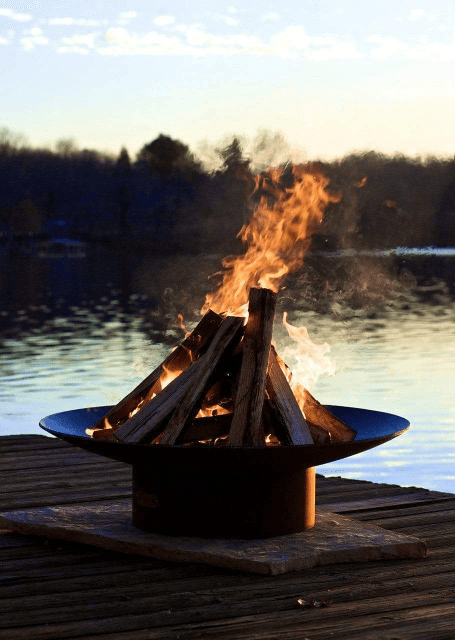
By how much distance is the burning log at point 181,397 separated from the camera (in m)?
4.98

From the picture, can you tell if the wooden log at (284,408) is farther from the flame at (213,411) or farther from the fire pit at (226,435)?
the flame at (213,411)

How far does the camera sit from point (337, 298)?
56.0 meters

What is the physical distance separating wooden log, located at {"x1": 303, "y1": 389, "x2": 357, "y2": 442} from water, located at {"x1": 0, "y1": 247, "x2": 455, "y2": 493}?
6.77 ft

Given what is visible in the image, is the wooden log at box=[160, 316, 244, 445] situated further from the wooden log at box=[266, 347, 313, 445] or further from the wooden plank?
the wooden plank

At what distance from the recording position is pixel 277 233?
586cm

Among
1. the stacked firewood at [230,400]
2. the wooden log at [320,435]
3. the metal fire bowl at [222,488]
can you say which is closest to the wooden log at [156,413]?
the stacked firewood at [230,400]

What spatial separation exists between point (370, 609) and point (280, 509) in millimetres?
896

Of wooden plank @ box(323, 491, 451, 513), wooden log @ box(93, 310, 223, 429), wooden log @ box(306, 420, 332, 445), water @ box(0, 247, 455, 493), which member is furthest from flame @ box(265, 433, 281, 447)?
water @ box(0, 247, 455, 493)

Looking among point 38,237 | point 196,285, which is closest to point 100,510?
point 196,285

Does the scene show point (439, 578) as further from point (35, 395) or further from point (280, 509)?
point (35, 395)

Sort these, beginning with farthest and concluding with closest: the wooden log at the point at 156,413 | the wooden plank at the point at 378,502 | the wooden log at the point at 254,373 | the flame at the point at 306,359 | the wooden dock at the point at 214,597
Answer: the wooden plank at the point at 378,502, the flame at the point at 306,359, the wooden log at the point at 156,413, the wooden log at the point at 254,373, the wooden dock at the point at 214,597

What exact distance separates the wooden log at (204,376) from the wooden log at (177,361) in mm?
153

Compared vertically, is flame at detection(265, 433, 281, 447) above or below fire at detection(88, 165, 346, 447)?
below

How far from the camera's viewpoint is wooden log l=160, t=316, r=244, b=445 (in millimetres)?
4930
